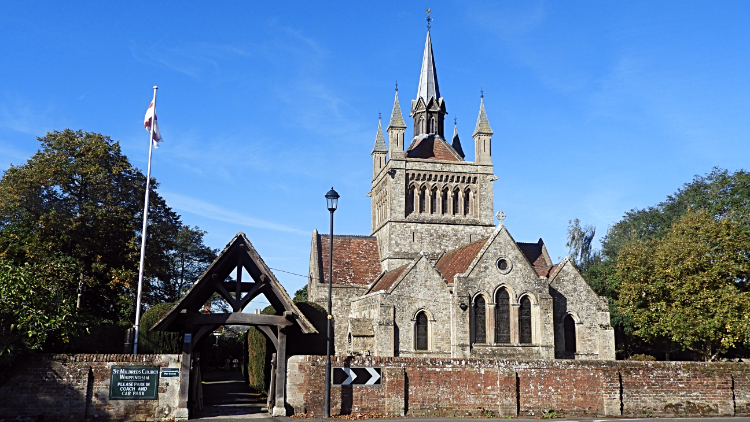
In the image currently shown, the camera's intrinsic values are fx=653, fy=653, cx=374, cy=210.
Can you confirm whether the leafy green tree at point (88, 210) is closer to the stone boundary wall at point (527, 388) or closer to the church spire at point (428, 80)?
Answer: the stone boundary wall at point (527, 388)

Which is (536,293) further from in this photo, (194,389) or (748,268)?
(194,389)

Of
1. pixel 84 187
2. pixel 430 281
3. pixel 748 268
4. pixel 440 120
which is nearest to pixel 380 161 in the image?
pixel 440 120

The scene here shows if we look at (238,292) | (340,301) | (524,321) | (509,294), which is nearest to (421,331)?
(509,294)

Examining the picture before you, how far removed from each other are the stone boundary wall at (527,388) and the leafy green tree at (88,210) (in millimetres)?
17786

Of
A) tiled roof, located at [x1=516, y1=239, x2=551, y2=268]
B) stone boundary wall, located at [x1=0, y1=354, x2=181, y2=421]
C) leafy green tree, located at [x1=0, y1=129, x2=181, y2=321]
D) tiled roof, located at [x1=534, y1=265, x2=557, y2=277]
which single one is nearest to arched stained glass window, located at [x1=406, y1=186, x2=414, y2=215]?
tiled roof, located at [x1=516, y1=239, x2=551, y2=268]

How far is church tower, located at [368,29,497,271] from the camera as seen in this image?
4334cm

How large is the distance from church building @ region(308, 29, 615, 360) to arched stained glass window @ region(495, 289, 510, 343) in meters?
0.05

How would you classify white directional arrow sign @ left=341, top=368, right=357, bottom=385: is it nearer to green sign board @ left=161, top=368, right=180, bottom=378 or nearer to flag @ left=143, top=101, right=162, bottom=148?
green sign board @ left=161, top=368, right=180, bottom=378

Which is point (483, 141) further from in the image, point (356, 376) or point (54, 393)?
point (54, 393)

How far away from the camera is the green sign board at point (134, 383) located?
679 inches

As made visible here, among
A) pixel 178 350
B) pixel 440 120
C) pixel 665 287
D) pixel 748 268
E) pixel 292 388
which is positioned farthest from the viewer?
pixel 440 120

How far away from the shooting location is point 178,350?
29156 millimetres

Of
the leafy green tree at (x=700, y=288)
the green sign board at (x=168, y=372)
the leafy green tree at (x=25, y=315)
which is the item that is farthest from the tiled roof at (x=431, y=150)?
the leafy green tree at (x=25, y=315)

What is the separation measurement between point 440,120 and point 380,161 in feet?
17.7
